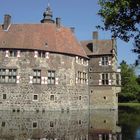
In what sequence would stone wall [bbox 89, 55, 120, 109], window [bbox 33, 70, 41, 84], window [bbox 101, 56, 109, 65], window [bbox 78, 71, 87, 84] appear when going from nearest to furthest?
window [bbox 33, 70, 41, 84] → window [bbox 78, 71, 87, 84] → stone wall [bbox 89, 55, 120, 109] → window [bbox 101, 56, 109, 65]

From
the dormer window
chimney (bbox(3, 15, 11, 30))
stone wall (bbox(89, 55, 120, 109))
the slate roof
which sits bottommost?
stone wall (bbox(89, 55, 120, 109))

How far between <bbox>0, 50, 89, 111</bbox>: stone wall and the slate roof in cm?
609

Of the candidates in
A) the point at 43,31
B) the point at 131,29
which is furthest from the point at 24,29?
the point at 131,29

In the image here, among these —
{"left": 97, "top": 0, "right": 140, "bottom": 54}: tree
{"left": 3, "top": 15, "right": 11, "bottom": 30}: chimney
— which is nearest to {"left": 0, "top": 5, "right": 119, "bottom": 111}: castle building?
{"left": 3, "top": 15, "right": 11, "bottom": 30}: chimney

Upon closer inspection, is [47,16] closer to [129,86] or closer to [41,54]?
[41,54]

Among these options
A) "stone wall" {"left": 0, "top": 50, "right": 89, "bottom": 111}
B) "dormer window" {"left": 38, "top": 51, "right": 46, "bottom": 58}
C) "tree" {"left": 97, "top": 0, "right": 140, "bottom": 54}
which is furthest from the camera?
"dormer window" {"left": 38, "top": 51, "right": 46, "bottom": 58}

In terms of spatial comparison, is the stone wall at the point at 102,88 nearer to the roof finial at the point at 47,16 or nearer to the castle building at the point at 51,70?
the castle building at the point at 51,70

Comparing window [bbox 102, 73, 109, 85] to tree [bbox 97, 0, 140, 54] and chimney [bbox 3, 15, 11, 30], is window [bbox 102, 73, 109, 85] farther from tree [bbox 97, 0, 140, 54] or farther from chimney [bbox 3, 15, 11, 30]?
tree [bbox 97, 0, 140, 54]

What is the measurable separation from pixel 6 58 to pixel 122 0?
81.9 ft

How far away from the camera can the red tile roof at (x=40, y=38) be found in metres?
37.9

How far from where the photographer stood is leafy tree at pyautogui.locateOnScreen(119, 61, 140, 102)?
73.1 metres

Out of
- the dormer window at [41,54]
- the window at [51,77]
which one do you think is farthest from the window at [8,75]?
the window at [51,77]

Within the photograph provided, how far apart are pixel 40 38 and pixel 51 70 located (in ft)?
14.4

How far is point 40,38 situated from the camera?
39.5 meters
